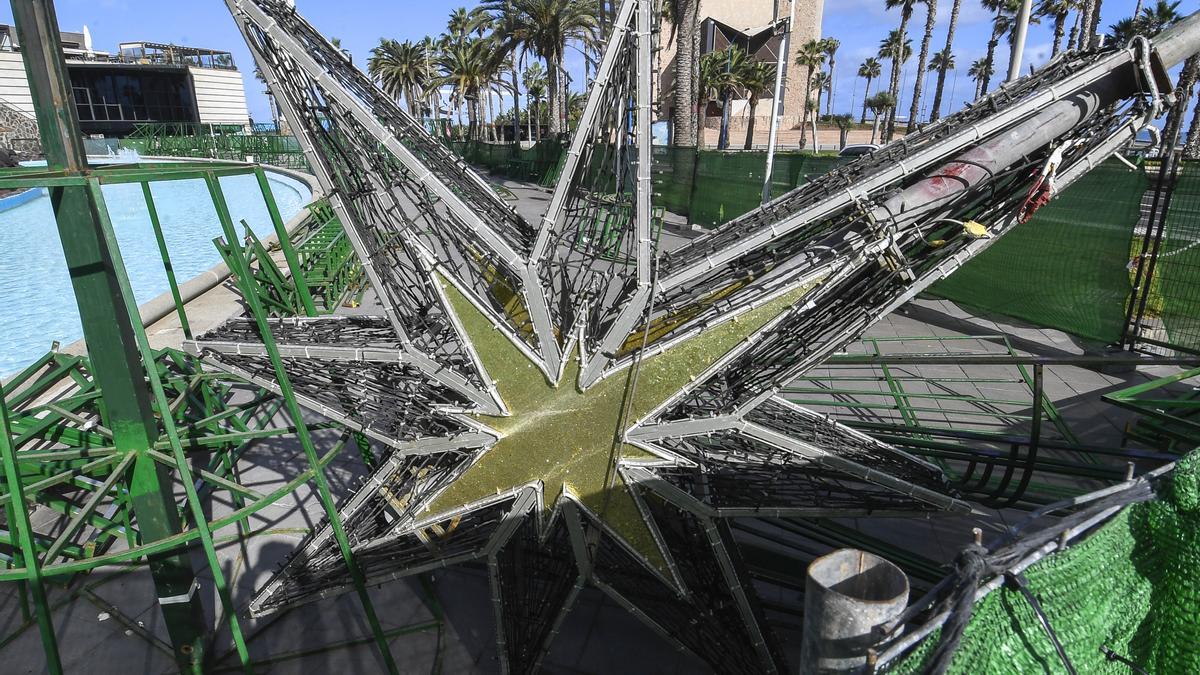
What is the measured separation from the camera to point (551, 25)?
3647 cm

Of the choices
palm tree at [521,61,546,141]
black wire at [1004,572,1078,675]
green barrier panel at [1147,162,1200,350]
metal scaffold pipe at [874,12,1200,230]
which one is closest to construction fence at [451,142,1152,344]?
Result: green barrier panel at [1147,162,1200,350]

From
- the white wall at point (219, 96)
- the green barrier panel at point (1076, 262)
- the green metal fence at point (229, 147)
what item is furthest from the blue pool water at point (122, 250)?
the white wall at point (219, 96)

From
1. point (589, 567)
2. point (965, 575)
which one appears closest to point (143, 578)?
point (589, 567)

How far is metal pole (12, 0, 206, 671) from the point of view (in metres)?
4.03

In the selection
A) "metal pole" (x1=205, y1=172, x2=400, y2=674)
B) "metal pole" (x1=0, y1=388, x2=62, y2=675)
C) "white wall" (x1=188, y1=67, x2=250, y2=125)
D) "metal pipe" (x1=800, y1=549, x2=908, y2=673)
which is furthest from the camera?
"white wall" (x1=188, y1=67, x2=250, y2=125)

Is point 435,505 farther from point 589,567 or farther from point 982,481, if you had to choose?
point 982,481

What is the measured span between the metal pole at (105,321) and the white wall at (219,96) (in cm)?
6199

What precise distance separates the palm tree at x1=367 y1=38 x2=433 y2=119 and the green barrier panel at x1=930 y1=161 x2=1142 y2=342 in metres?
45.8

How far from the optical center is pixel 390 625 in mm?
5992

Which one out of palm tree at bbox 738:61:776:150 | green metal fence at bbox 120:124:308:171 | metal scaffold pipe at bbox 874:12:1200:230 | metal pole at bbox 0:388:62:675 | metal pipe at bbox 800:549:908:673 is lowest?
metal pole at bbox 0:388:62:675

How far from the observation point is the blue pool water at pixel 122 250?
16250 mm

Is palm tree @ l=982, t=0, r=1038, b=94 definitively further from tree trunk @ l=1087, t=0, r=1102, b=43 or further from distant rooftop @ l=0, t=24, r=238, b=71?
distant rooftop @ l=0, t=24, r=238, b=71

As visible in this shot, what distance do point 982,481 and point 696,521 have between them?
2.57m

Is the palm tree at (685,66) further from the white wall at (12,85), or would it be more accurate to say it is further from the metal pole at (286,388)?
the white wall at (12,85)
